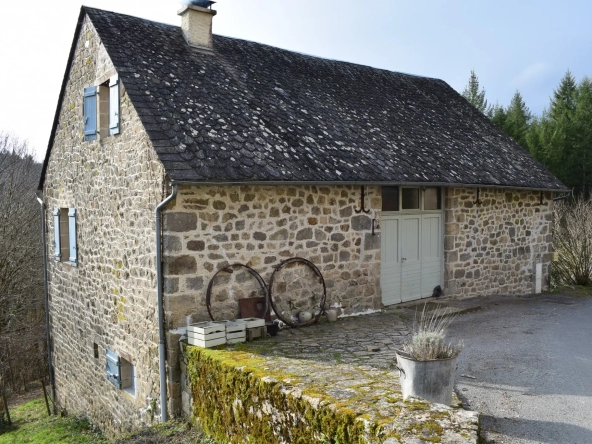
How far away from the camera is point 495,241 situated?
11.3m

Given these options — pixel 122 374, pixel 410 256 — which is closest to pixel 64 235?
pixel 122 374

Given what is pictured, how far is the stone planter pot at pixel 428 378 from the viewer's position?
4316mm

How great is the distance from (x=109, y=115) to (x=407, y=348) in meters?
6.38

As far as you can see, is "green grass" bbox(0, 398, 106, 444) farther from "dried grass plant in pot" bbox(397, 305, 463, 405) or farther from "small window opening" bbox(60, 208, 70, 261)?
"dried grass plant in pot" bbox(397, 305, 463, 405)

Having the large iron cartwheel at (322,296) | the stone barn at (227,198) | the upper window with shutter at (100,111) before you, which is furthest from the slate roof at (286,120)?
the large iron cartwheel at (322,296)

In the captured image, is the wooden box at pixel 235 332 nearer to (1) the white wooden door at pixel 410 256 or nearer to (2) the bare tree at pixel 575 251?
(1) the white wooden door at pixel 410 256

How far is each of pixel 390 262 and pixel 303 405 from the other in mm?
5455

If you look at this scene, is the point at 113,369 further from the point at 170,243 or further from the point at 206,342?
the point at 170,243

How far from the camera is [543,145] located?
2903 centimetres

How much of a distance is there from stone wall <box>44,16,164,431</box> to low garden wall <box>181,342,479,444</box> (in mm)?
Answer: 1310

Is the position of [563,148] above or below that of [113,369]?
above

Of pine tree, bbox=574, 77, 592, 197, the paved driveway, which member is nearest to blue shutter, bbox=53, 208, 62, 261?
the paved driveway

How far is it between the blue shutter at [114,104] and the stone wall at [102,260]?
0.16 meters

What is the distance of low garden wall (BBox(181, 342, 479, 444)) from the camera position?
369cm
